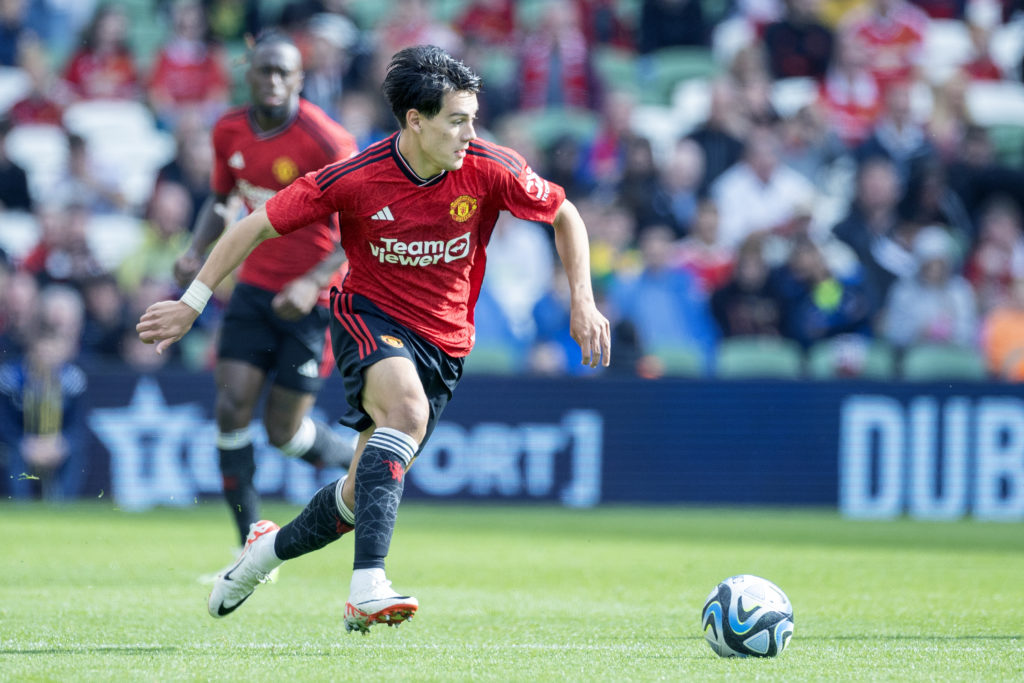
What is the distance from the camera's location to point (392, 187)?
539cm

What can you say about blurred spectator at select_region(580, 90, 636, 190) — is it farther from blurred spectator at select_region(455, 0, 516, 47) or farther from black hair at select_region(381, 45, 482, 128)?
black hair at select_region(381, 45, 482, 128)

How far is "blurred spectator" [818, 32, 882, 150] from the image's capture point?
51.7 ft

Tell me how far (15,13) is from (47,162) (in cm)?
216

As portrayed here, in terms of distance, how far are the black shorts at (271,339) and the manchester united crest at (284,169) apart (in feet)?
2.01

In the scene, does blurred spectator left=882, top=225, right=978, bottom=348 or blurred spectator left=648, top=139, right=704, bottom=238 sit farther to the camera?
blurred spectator left=648, top=139, right=704, bottom=238

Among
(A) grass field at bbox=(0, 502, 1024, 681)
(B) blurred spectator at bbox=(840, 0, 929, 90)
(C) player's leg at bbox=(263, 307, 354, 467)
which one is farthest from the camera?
(B) blurred spectator at bbox=(840, 0, 929, 90)

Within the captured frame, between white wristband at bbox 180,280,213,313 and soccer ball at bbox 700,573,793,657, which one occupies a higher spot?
white wristband at bbox 180,280,213,313

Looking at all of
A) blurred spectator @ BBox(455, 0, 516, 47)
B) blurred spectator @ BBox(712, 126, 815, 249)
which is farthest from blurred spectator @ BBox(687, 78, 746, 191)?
blurred spectator @ BBox(455, 0, 516, 47)

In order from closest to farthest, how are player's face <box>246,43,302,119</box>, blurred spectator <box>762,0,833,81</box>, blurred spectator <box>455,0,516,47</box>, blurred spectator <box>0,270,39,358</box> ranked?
player's face <box>246,43,302,119</box>, blurred spectator <box>0,270,39,358</box>, blurred spectator <box>762,0,833,81</box>, blurred spectator <box>455,0,516,47</box>

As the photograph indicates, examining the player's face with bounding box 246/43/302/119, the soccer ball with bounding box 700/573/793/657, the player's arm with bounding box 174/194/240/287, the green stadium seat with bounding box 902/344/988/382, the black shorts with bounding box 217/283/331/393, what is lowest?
the soccer ball with bounding box 700/573/793/657

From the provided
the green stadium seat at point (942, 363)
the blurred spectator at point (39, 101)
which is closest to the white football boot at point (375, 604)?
the green stadium seat at point (942, 363)

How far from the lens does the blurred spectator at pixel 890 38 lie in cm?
1598

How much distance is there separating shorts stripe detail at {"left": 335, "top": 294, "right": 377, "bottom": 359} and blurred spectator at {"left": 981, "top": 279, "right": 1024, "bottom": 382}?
9008mm

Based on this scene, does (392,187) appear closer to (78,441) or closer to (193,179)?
(78,441)
